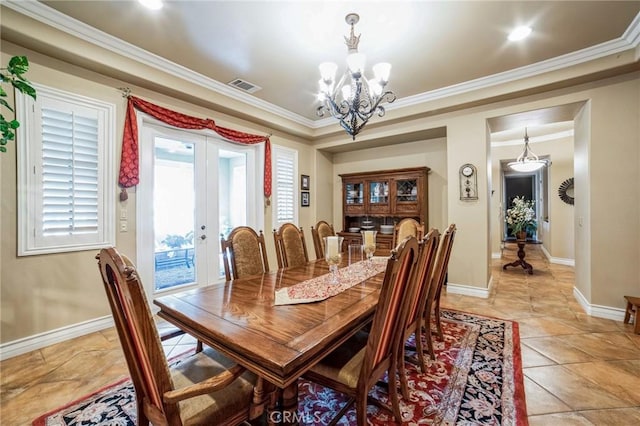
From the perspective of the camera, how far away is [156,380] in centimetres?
94

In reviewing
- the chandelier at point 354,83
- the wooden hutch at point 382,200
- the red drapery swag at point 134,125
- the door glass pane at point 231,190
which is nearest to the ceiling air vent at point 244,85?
the red drapery swag at point 134,125

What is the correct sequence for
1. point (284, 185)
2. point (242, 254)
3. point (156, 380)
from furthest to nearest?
1. point (284, 185)
2. point (242, 254)
3. point (156, 380)

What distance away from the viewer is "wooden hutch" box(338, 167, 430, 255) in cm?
456

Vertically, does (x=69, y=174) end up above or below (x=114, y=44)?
below

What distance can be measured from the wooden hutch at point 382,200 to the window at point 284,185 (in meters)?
1.00

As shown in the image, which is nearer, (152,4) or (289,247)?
(152,4)

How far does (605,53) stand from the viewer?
9.14ft

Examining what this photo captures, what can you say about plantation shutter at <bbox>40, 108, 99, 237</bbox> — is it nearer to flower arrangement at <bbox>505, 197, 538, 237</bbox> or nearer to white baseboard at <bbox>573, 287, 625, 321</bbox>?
white baseboard at <bbox>573, 287, 625, 321</bbox>

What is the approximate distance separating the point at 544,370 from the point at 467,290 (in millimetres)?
1825

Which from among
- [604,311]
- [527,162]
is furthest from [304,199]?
[527,162]

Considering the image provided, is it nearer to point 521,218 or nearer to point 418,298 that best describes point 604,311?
point 521,218

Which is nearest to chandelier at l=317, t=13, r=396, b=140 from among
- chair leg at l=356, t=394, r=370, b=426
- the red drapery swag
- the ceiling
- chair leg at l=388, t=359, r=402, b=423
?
the ceiling

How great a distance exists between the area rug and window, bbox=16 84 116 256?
1533 millimetres

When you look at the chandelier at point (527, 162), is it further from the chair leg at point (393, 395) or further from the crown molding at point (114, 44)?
the chair leg at point (393, 395)
